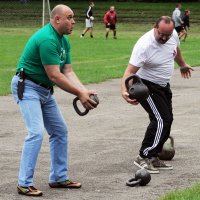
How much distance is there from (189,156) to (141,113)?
4.32m

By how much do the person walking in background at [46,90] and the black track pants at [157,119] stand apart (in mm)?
1392

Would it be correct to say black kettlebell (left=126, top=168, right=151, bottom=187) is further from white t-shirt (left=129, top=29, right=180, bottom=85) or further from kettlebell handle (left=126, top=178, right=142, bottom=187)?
white t-shirt (left=129, top=29, right=180, bottom=85)

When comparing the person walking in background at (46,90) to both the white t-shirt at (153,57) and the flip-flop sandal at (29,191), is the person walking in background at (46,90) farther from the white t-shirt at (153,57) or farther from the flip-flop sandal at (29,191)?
the white t-shirt at (153,57)

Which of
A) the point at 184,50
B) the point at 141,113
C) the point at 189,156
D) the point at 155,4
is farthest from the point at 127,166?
the point at 155,4

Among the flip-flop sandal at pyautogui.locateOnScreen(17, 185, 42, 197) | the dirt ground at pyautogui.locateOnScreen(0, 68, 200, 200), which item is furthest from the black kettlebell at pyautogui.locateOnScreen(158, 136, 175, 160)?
the flip-flop sandal at pyautogui.locateOnScreen(17, 185, 42, 197)

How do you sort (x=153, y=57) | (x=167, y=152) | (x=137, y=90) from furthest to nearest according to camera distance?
(x=167, y=152), (x=153, y=57), (x=137, y=90)

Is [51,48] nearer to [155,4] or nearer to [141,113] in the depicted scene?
[141,113]

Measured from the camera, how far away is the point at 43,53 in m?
7.64

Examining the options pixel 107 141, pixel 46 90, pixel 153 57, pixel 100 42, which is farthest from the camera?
pixel 100 42

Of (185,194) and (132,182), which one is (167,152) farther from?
(185,194)

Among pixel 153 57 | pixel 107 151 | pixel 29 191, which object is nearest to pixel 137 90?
pixel 153 57

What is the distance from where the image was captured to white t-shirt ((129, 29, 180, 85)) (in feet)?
29.2

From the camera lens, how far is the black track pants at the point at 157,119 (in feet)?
30.1

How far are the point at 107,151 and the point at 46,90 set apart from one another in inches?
101
